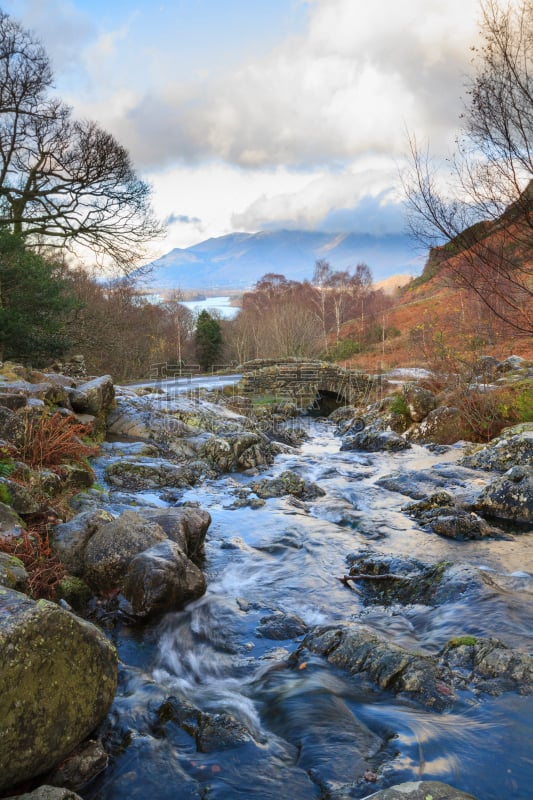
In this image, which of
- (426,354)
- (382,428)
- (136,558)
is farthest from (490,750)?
(426,354)

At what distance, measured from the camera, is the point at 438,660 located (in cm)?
432

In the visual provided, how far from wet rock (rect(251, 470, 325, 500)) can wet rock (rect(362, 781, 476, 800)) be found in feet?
23.6

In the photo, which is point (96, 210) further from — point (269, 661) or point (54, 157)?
point (269, 661)

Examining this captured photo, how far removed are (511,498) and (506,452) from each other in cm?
322

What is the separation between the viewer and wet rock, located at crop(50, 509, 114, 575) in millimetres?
5352

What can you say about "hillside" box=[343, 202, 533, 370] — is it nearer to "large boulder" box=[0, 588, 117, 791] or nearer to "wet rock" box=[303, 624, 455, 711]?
"wet rock" box=[303, 624, 455, 711]

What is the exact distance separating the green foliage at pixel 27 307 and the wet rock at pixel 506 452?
15025mm

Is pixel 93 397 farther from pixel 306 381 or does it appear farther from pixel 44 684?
pixel 306 381

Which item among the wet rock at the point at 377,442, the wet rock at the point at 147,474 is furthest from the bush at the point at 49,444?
the wet rock at the point at 377,442

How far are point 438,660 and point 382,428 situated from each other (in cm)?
1317

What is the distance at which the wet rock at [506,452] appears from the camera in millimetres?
10273

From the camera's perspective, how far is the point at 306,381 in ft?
84.4

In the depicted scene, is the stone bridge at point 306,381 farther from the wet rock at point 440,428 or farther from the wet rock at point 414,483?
the wet rock at point 414,483

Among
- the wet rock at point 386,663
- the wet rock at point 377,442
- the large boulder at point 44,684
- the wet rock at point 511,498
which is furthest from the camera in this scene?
the wet rock at point 377,442
